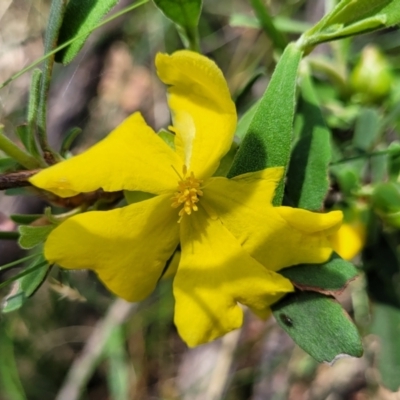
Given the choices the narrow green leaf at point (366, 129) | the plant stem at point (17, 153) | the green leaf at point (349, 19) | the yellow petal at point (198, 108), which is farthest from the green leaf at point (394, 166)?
the plant stem at point (17, 153)

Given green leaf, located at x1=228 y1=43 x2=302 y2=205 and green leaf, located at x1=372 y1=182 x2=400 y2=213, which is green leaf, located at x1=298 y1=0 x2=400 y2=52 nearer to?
green leaf, located at x1=228 y1=43 x2=302 y2=205

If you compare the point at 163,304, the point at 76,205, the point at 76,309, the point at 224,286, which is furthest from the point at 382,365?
the point at 76,309

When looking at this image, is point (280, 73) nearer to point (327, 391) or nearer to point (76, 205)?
point (76, 205)

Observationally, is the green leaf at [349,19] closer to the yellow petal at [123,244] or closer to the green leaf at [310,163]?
the green leaf at [310,163]

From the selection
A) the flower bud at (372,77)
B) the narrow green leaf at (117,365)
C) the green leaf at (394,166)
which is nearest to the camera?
the green leaf at (394,166)

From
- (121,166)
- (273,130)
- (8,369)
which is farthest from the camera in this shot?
(8,369)

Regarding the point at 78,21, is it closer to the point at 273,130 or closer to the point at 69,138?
the point at 69,138

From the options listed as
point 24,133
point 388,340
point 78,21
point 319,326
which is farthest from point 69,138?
point 388,340
